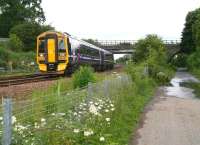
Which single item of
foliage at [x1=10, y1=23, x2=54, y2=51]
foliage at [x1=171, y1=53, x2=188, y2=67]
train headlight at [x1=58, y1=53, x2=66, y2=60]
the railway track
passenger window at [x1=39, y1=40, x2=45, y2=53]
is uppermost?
foliage at [x1=10, y1=23, x2=54, y2=51]

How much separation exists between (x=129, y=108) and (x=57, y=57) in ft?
45.6

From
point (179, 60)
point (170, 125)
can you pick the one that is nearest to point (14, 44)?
point (179, 60)

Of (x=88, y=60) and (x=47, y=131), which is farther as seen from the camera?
(x=88, y=60)

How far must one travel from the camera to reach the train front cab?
101 feet

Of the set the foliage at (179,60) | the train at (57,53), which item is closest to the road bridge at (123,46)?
the foliage at (179,60)

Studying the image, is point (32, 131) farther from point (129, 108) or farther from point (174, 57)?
point (174, 57)

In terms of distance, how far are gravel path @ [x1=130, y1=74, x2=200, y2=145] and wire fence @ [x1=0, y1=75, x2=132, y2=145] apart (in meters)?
1.56

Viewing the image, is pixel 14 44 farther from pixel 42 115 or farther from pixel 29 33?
pixel 42 115

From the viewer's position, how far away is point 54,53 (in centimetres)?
3117

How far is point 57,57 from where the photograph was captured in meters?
31.0

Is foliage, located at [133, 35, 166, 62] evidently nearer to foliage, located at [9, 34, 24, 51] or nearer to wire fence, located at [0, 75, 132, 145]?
foliage, located at [9, 34, 24, 51]

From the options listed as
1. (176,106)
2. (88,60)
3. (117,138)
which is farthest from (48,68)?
(117,138)

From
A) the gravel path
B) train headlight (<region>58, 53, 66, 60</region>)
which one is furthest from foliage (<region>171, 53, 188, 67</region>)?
the gravel path

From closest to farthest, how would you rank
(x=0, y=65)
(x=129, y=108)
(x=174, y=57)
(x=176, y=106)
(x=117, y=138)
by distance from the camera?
(x=117, y=138) < (x=129, y=108) < (x=176, y=106) < (x=0, y=65) < (x=174, y=57)
